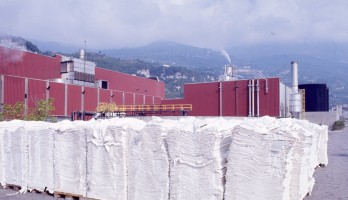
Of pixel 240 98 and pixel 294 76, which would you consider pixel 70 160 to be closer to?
pixel 240 98

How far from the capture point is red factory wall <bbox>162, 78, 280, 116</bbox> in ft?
101

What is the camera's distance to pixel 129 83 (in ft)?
152

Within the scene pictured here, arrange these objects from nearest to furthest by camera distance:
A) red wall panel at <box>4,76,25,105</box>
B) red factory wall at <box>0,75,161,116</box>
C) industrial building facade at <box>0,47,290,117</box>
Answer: red wall panel at <box>4,76,25,105</box> < red factory wall at <box>0,75,161,116</box> < industrial building facade at <box>0,47,290,117</box>

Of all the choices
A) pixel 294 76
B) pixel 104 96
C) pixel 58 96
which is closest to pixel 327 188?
pixel 294 76

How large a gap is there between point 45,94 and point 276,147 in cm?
2858

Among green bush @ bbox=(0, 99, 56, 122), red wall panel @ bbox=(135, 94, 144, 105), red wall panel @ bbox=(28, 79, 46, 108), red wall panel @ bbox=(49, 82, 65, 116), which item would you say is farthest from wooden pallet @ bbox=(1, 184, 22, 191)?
red wall panel @ bbox=(135, 94, 144, 105)

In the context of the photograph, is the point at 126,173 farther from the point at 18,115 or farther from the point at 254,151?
the point at 18,115

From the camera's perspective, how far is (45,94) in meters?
31.1

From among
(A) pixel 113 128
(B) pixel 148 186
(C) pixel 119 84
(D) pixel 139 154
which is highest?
(C) pixel 119 84

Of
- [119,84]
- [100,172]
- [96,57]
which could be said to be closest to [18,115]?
[100,172]

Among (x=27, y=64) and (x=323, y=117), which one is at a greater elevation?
(x=27, y=64)

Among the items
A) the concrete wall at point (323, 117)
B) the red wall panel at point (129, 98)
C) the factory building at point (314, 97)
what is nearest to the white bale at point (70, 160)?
the red wall panel at point (129, 98)

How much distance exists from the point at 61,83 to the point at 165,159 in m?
28.6

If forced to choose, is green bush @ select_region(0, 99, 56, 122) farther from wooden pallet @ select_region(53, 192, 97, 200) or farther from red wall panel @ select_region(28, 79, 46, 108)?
wooden pallet @ select_region(53, 192, 97, 200)
